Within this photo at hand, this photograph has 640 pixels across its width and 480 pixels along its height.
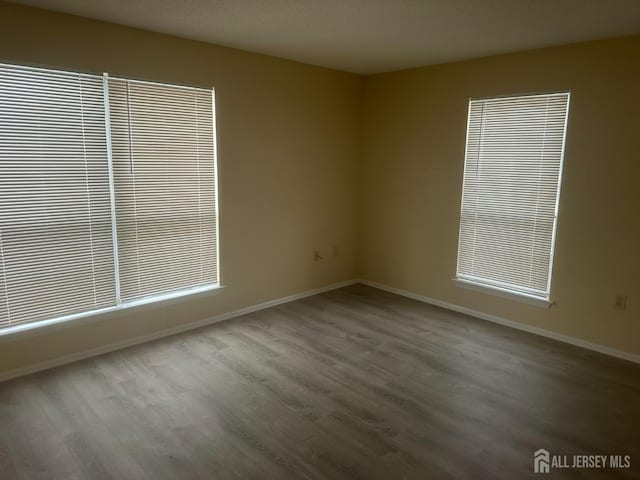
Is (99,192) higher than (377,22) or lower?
lower

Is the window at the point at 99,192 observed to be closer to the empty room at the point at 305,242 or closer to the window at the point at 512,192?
the empty room at the point at 305,242

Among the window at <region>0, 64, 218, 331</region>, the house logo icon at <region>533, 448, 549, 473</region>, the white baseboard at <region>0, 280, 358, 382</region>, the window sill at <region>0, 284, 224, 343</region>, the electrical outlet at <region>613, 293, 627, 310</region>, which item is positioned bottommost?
the house logo icon at <region>533, 448, 549, 473</region>

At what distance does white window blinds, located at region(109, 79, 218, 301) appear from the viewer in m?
3.30

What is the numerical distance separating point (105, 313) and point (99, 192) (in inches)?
36.7

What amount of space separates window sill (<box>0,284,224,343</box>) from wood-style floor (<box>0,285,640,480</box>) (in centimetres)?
31

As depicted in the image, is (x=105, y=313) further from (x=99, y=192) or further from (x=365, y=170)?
(x=365, y=170)

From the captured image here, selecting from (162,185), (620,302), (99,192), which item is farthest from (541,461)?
(99,192)

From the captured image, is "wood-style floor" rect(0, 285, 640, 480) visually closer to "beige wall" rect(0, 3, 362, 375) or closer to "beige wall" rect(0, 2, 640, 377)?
"beige wall" rect(0, 3, 362, 375)

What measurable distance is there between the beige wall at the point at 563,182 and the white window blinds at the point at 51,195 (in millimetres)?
2917

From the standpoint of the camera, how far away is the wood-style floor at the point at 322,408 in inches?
84.9

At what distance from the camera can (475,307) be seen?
167 inches

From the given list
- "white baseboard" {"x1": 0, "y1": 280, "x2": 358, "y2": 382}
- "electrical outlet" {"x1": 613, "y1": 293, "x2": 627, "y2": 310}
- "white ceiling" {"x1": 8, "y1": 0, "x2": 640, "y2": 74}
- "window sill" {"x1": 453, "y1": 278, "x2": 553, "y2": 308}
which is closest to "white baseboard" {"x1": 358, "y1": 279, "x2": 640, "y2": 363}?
"window sill" {"x1": 453, "y1": 278, "x2": 553, "y2": 308}

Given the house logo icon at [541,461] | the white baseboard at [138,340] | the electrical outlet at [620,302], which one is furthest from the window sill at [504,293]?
the house logo icon at [541,461]

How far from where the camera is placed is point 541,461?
7.20 ft
